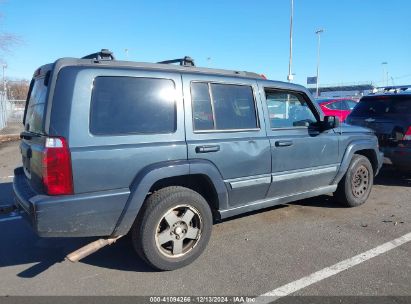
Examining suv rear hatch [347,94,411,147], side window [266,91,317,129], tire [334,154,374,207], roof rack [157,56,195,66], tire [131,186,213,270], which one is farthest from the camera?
suv rear hatch [347,94,411,147]

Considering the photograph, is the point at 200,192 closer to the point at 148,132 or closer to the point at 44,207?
the point at 148,132

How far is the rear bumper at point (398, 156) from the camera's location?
22.1 ft

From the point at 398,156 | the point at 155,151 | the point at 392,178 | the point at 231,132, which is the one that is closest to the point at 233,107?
the point at 231,132

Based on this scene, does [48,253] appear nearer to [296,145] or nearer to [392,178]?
[296,145]

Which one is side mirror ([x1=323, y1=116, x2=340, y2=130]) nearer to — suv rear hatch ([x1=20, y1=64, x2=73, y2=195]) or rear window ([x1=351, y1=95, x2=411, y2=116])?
rear window ([x1=351, y1=95, x2=411, y2=116])

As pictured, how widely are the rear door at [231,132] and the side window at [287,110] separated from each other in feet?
0.79

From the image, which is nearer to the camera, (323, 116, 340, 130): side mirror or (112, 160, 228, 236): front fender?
(112, 160, 228, 236): front fender

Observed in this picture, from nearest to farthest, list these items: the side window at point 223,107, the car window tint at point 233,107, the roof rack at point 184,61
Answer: the side window at point 223,107 → the car window tint at point 233,107 → the roof rack at point 184,61

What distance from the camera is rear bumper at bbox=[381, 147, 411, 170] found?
265 inches

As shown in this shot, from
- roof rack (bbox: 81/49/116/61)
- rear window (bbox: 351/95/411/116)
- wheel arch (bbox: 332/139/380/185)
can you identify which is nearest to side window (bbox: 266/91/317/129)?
wheel arch (bbox: 332/139/380/185)

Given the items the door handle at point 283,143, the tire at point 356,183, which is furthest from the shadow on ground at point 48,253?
the tire at point 356,183

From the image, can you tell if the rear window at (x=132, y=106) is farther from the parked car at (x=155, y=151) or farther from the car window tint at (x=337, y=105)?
the car window tint at (x=337, y=105)

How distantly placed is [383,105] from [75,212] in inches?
246

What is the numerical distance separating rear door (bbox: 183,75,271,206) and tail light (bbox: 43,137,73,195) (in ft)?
3.75
